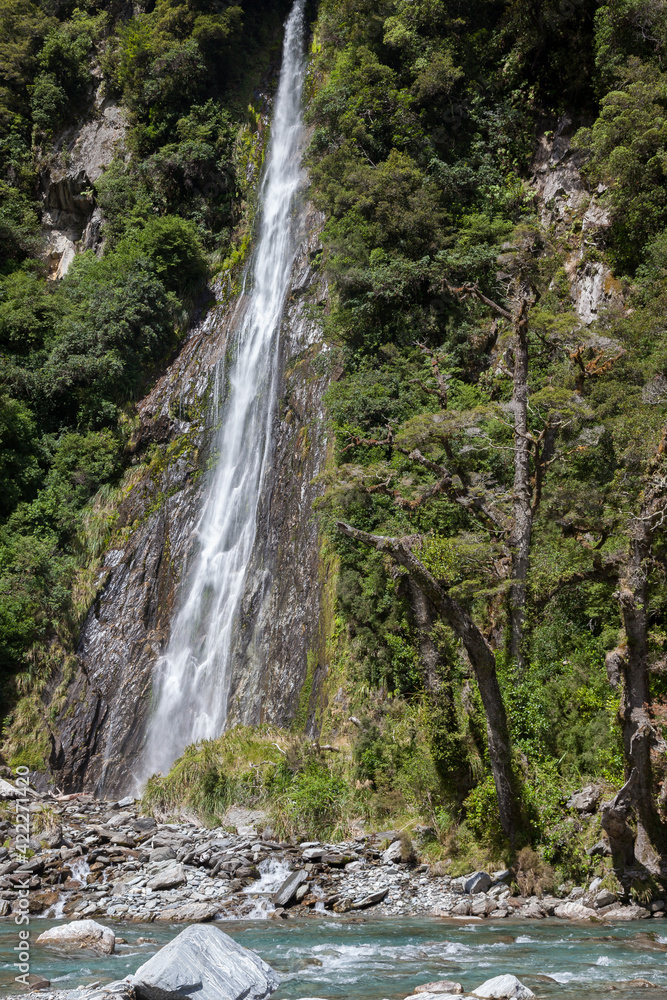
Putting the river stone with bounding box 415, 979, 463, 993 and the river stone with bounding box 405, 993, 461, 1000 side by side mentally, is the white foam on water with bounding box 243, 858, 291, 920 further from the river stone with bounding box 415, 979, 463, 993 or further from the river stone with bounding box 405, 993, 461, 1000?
the river stone with bounding box 405, 993, 461, 1000

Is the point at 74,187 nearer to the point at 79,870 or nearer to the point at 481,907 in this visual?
the point at 79,870

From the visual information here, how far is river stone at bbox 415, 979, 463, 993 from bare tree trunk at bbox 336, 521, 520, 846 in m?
4.37

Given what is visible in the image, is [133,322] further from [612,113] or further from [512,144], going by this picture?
[612,113]

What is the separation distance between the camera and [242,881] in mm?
9680

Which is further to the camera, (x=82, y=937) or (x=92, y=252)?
(x=92, y=252)

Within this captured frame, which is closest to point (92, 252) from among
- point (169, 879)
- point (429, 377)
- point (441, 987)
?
point (429, 377)

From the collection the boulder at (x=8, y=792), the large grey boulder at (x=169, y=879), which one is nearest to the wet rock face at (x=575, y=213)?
the large grey boulder at (x=169, y=879)

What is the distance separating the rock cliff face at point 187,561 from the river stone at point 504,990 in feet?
34.7

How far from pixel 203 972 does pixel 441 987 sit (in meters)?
1.64

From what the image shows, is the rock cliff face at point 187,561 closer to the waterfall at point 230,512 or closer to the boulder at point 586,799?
the waterfall at point 230,512

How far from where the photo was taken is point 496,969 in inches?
231

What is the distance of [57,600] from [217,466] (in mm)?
5753

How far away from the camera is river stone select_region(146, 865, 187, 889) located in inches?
374

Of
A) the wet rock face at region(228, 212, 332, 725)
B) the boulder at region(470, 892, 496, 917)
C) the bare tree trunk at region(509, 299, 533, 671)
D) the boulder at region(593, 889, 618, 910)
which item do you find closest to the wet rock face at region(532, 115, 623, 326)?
the bare tree trunk at region(509, 299, 533, 671)
